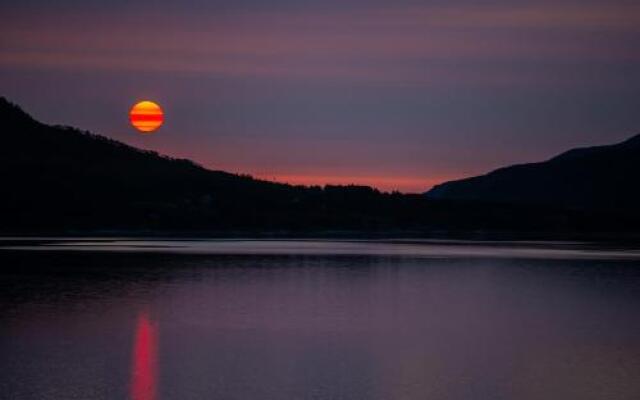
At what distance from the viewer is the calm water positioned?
81.6 ft

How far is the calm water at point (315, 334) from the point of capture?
24.9 meters

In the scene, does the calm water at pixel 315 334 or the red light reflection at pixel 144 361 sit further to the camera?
the calm water at pixel 315 334

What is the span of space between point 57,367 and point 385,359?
8.98 meters

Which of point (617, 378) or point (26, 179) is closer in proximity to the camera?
point (617, 378)

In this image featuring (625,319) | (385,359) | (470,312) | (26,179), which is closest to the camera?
(385,359)

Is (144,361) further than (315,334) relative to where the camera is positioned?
No

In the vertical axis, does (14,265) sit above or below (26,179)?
below

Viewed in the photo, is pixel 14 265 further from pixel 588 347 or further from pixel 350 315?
pixel 588 347

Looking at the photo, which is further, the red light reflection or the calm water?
the calm water

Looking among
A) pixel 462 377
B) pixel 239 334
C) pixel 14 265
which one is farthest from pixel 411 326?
pixel 14 265

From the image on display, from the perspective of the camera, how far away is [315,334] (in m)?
33.8

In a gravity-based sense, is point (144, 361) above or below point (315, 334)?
below

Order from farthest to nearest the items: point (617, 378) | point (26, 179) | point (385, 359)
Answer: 1. point (26, 179)
2. point (385, 359)
3. point (617, 378)

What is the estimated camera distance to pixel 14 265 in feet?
215
